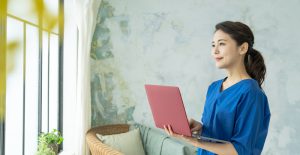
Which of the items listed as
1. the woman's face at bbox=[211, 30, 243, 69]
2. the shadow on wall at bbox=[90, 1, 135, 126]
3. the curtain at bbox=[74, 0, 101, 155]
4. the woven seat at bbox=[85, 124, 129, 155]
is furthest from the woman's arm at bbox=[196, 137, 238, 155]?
the shadow on wall at bbox=[90, 1, 135, 126]

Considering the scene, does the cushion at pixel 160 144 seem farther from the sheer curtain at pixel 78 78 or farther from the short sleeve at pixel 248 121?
the short sleeve at pixel 248 121

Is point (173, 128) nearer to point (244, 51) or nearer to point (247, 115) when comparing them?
point (247, 115)

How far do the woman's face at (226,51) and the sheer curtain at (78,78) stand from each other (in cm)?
149

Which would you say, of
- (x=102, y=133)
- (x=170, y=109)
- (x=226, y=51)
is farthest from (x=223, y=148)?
(x=102, y=133)

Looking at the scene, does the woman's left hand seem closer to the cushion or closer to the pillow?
the cushion

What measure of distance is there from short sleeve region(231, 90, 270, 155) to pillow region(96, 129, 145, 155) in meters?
1.48

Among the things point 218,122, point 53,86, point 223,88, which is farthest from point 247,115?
point 53,86

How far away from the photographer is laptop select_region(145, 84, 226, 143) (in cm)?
135

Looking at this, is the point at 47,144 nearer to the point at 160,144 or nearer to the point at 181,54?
the point at 160,144

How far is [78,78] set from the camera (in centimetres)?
264

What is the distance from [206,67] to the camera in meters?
2.86

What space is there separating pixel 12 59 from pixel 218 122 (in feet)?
4.13

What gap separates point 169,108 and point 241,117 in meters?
0.34

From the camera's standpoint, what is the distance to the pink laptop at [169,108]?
53.3 inches
